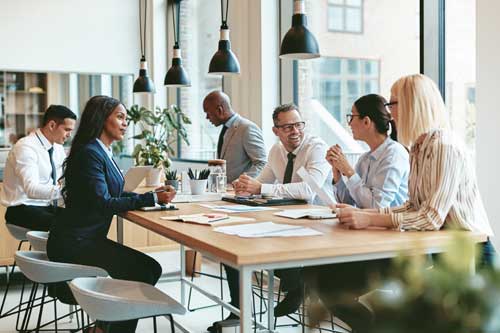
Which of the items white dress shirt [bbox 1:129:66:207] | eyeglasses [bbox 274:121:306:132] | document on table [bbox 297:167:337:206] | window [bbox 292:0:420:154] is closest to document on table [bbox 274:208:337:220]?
document on table [bbox 297:167:337:206]

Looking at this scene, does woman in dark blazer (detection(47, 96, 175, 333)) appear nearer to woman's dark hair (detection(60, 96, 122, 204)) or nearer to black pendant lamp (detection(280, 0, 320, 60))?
woman's dark hair (detection(60, 96, 122, 204))

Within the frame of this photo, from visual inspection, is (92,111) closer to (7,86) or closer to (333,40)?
(333,40)

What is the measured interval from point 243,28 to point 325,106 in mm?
1166

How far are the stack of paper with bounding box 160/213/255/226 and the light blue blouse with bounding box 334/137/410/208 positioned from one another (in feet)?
2.01

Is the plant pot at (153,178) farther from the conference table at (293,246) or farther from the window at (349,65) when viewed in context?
the conference table at (293,246)

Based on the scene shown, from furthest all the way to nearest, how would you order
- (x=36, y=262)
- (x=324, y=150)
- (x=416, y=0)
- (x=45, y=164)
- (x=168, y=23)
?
(x=168, y=23) < (x=45, y=164) < (x=416, y=0) < (x=324, y=150) < (x=36, y=262)

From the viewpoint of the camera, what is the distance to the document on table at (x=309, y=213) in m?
2.68

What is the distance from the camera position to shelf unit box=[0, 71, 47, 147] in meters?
7.42

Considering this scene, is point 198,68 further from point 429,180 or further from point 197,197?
point 429,180

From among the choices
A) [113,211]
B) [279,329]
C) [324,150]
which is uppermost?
[324,150]

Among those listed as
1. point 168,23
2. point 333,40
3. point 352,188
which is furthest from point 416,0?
point 168,23

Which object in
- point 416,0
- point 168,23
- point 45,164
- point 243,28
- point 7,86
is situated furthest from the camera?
point 168,23

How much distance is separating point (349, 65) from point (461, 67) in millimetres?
1195

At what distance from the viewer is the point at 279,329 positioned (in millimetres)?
4004
